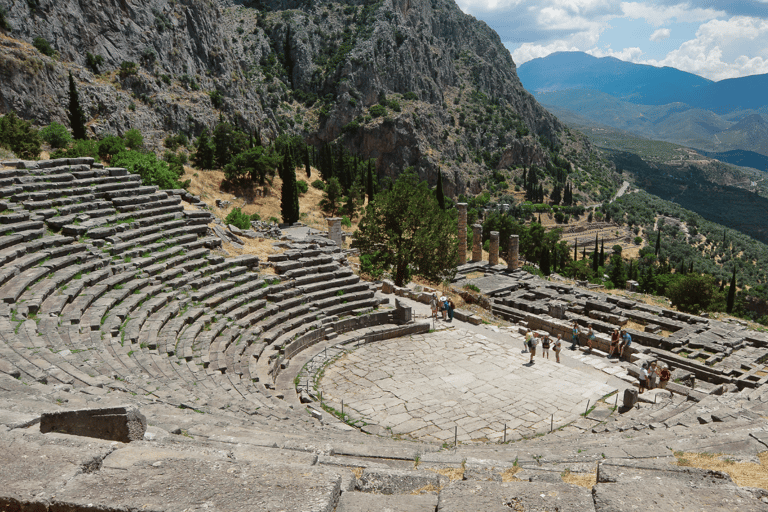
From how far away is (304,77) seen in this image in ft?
334

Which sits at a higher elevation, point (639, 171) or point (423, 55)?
point (423, 55)

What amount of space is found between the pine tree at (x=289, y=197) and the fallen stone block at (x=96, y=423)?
140 ft

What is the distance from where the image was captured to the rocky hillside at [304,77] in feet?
177

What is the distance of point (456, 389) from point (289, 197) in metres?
36.1

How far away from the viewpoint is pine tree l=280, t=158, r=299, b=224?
46.6 metres

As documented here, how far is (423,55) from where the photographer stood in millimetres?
114000

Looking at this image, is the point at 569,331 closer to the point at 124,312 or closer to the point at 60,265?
the point at 124,312

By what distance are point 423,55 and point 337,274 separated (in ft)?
348

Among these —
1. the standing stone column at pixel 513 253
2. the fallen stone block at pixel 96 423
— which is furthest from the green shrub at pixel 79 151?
the standing stone column at pixel 513 253

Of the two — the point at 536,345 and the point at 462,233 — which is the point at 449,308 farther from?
the point at 462,233

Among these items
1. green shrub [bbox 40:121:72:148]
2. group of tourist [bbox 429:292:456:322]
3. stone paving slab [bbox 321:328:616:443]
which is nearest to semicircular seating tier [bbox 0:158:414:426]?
stone paving slab [bbox 321:328:616:443]

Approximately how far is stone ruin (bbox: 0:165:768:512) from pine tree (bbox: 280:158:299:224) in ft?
70.3

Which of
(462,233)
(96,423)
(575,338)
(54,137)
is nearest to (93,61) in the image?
(54,137)

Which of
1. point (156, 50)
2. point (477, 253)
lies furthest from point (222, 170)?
point (477, 253)
